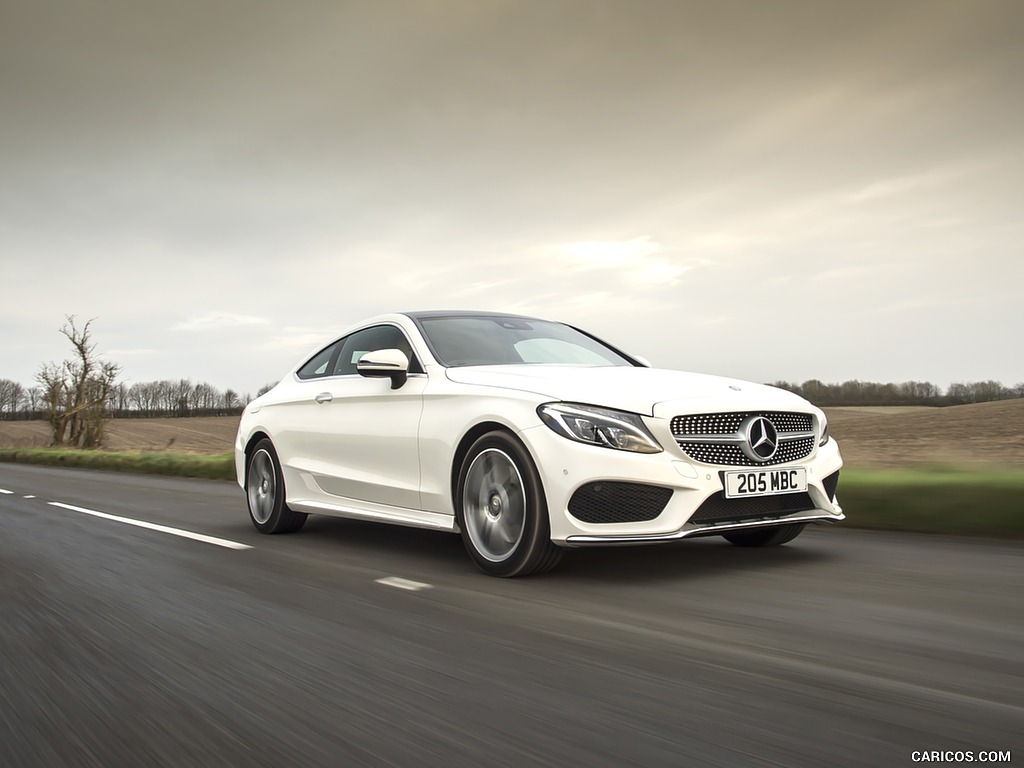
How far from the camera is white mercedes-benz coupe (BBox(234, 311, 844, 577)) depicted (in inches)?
176

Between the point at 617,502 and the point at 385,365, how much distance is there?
1854 millimetres

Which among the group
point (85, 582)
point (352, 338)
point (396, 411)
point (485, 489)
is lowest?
point (85, 582)

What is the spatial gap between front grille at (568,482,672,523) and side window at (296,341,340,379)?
10.0ft

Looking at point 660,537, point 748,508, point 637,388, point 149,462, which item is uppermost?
point 637,388

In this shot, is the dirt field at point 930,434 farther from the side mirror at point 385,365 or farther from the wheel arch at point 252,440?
the wheel arch at point 252,440

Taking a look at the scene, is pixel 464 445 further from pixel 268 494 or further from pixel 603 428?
pixel 268 494

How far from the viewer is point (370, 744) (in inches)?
94.7

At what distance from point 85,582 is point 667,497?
314cm

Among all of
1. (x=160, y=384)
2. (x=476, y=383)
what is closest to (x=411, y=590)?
(x=476, y=383)

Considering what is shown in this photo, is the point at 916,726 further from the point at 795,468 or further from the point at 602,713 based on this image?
the point at 795,468

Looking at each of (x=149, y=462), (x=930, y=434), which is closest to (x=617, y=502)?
(x=149, y=462)

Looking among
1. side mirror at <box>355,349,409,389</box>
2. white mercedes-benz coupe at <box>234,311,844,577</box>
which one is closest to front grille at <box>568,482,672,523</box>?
white mercedes-benz coupe at <box>234,311,844,577</box>

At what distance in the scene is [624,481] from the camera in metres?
4.44

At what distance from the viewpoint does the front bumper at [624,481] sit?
4434 millimetres
